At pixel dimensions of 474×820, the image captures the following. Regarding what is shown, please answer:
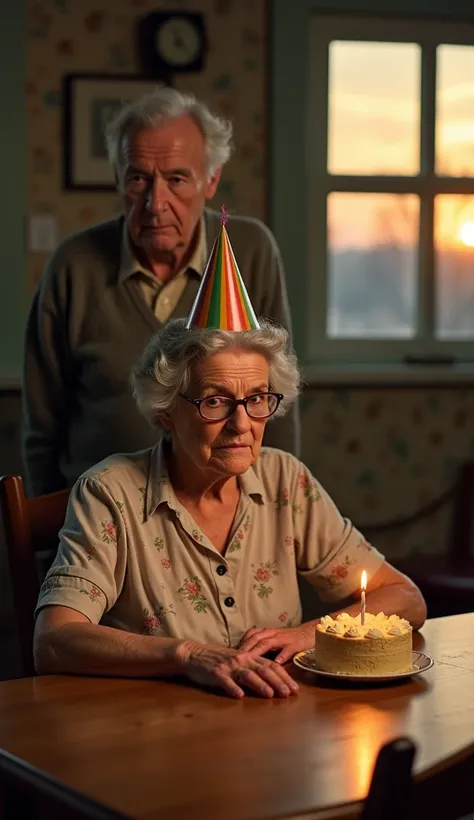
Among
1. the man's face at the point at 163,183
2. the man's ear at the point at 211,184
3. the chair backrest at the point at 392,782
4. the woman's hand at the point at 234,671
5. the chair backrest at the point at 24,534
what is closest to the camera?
the chair backrest at the point at 392,782

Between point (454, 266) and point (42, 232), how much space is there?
1451 mm

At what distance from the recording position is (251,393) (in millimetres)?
2004

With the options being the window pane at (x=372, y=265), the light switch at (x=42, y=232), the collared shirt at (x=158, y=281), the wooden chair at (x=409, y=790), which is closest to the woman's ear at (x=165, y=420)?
the collared shirt at (x=158, y=281)

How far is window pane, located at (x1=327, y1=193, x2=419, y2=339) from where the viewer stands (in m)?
4.28

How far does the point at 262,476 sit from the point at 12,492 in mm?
425

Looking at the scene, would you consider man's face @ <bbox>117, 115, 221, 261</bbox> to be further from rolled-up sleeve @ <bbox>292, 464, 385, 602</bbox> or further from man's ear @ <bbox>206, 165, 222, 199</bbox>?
rolled-up sleeve @ <bbox>292, 464, 385, 602</bbox>

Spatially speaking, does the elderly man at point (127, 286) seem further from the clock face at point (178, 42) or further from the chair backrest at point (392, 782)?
the chair backrest at point (392, 782)

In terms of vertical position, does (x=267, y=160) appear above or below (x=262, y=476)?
above

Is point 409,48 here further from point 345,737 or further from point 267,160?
point 345,737

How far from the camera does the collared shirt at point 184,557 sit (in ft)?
6.40

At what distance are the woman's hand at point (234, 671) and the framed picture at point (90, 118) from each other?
2.42m

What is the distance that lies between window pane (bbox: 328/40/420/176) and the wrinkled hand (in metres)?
2.58

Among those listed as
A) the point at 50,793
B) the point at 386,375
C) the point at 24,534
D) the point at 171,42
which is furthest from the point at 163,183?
the point at 386,375

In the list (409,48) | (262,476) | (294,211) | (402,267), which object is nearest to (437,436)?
(402,267)
